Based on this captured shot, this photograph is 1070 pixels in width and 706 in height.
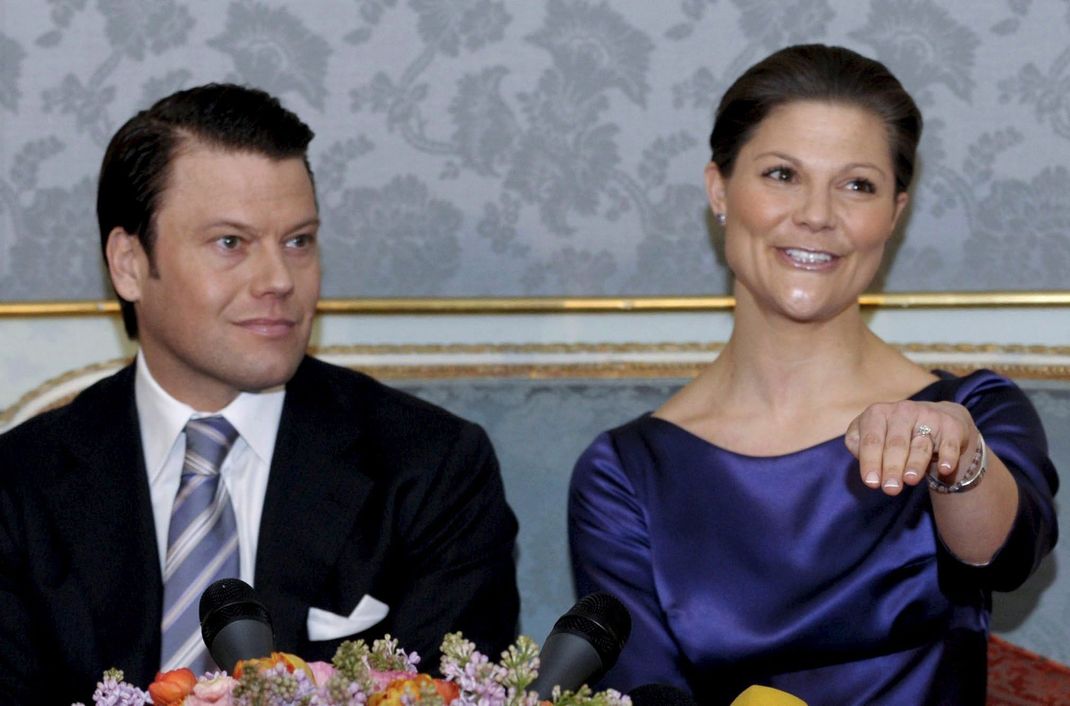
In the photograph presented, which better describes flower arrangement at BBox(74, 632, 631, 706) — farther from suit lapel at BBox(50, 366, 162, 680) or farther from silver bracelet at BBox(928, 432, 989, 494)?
suit lapel at BBox(50, 366, 162, 680)

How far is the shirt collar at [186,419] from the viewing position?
2.94 metres

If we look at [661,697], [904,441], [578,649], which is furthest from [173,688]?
[904,441]

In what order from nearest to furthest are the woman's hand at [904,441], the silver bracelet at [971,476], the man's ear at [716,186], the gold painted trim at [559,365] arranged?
the woman's hand at [904,441] < the silver bracelet at [971,476] < the man's ear at [716,186] < the gold painted trim at [559,365]

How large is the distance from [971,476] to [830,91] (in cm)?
79

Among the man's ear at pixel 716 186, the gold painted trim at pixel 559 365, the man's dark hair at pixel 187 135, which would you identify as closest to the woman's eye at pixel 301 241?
the man's dark hair at pixel 187 135

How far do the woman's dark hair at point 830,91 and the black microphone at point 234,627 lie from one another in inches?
60.7

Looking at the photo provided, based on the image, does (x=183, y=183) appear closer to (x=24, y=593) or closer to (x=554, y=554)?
(x=24, y=593)

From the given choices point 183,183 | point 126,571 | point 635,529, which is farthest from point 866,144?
point 126,571

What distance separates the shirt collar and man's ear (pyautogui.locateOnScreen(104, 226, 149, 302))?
7.1 inches

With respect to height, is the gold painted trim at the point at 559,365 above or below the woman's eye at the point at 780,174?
below

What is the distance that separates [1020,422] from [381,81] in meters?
1.54

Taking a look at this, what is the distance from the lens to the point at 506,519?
3.02 m

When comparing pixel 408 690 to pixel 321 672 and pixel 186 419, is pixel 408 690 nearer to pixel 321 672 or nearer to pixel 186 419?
pixel 321 672

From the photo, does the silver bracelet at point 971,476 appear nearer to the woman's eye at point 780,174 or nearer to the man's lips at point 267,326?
the woman's eye at point 780,174
